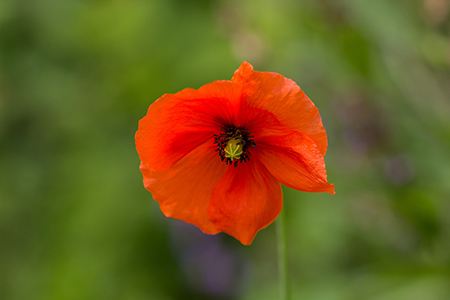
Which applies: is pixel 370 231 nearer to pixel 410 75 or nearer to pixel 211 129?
pixel 410 75

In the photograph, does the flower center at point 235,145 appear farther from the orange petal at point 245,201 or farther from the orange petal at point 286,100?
the orange petal at point 286,100

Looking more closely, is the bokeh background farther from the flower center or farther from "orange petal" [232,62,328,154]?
"orange petal" [232,62,328,154]

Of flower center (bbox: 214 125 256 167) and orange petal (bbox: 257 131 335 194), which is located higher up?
flower center (bbox: 214 125 256 167)

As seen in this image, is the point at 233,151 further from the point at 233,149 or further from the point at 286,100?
the point at 286,100

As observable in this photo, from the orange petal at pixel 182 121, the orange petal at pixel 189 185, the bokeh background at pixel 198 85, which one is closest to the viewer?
the orange petal at pixel 182 121

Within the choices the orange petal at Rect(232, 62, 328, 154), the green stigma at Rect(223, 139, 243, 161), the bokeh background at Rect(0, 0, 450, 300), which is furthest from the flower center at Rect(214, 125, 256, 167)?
the bokeh background at Rect(0, 0, 450, 300)

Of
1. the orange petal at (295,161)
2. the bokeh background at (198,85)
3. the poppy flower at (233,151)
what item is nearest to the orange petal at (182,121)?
the poppy flower at (233,151)
